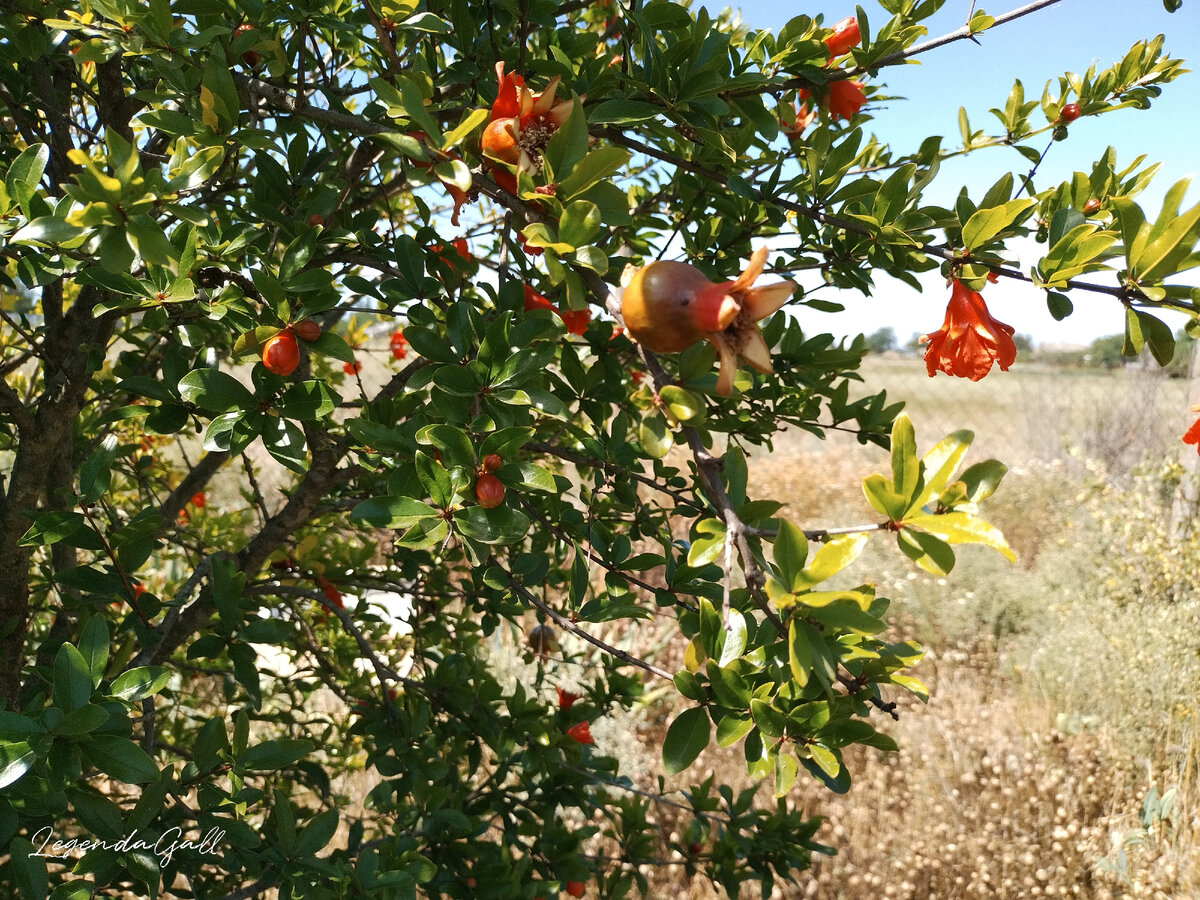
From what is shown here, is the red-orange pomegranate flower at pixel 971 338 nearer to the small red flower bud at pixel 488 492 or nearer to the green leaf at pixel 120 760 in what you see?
the small red flower bud at pixel 488 492

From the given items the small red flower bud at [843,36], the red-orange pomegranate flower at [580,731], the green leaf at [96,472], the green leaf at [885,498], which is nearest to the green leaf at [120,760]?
the green leaf at [96,472]

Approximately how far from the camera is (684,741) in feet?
1.89

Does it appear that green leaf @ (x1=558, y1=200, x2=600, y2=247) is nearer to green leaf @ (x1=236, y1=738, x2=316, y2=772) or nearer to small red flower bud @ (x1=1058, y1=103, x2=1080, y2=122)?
green leaf @ (x1=236, y1=738, x2=316, y2=772)

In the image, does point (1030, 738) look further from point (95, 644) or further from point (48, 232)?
point (48, 232)

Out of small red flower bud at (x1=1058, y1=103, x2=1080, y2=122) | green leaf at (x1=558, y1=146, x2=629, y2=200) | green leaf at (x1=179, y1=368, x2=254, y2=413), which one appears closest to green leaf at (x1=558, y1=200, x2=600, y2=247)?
green leaf at (x1=558, y1=146, x2=629, y2=200)

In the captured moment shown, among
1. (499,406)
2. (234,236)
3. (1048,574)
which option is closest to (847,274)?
(499,406)

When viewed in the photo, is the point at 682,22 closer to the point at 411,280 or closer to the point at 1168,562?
the point at 411,280

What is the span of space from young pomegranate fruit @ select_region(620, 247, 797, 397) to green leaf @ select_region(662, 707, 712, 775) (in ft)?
0.84

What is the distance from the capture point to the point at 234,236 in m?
0.69

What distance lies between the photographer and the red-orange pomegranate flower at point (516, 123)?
0.58 m

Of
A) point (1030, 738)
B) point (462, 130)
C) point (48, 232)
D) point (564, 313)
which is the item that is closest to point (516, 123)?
point (462, 130)

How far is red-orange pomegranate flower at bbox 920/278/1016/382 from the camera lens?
2.39 ft

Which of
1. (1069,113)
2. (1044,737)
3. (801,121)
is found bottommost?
(1044,737)

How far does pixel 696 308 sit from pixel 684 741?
0.32m
